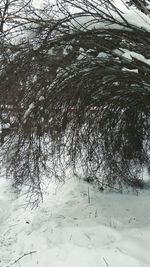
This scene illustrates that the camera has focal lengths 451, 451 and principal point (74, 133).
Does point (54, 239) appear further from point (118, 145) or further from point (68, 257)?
point (118, 145)

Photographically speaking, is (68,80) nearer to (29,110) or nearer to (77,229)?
(29,110)

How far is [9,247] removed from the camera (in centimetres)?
675

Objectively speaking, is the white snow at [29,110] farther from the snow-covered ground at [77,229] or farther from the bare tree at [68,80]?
the snow-covered ground at [77,229]

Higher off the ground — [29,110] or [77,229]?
[29,110]

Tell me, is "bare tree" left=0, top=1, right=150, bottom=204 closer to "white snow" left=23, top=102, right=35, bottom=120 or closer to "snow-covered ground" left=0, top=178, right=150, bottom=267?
"white snow" left=23, top=102, right=35, bottom=120

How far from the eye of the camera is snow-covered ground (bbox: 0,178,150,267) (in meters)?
5.93

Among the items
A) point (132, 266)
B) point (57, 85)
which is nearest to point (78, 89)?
point (57, 85)

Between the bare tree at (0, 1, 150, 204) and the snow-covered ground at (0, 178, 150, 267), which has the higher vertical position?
the bare tree at (0, 1, 150, 204)

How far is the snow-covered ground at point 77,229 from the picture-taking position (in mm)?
5930

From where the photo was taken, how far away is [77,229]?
7074 mm

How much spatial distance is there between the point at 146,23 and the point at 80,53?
1.24 meters

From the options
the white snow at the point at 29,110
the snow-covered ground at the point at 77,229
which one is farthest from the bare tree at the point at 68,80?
the snow-covered ground at the point at 77,229

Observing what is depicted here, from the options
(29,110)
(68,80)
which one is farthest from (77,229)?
(68,80)

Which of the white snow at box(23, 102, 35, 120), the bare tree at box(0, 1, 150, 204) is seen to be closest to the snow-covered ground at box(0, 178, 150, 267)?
the bare tree at box(0, 1, 150, 204)
